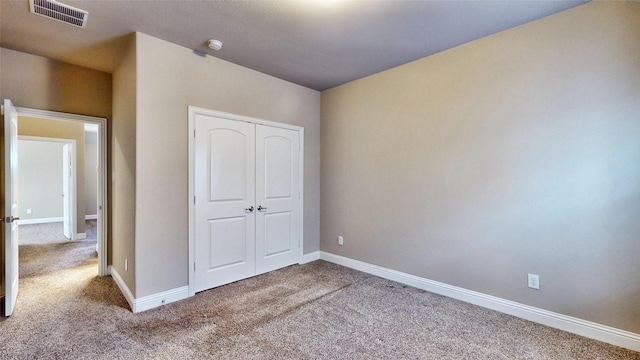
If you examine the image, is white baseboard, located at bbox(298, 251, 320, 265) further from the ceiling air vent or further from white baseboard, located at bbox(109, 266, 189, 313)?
the ceiling air vent

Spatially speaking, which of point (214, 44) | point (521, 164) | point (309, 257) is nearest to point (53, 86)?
point (214, 44)

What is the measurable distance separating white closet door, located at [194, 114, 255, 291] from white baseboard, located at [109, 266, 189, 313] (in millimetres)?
180

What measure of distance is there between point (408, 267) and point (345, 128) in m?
2.02

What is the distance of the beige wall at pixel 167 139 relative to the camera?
2652mm

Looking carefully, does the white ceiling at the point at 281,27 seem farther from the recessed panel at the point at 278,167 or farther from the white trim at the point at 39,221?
the white trim at the point at 39,221

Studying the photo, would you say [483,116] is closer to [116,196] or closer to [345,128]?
[345,128]

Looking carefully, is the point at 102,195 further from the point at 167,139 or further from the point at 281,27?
the point at 281,27

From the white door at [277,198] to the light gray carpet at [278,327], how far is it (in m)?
0.64

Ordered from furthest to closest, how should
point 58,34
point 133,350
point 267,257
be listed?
point 267,257 < point 58,34 < point 133,350

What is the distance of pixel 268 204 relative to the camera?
376cm

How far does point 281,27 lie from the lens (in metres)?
2.52

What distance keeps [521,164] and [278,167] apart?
2729 millimetres

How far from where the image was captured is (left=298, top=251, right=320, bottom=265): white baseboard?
4.15m

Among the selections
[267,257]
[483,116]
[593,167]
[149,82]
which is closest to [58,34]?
[149,82]
